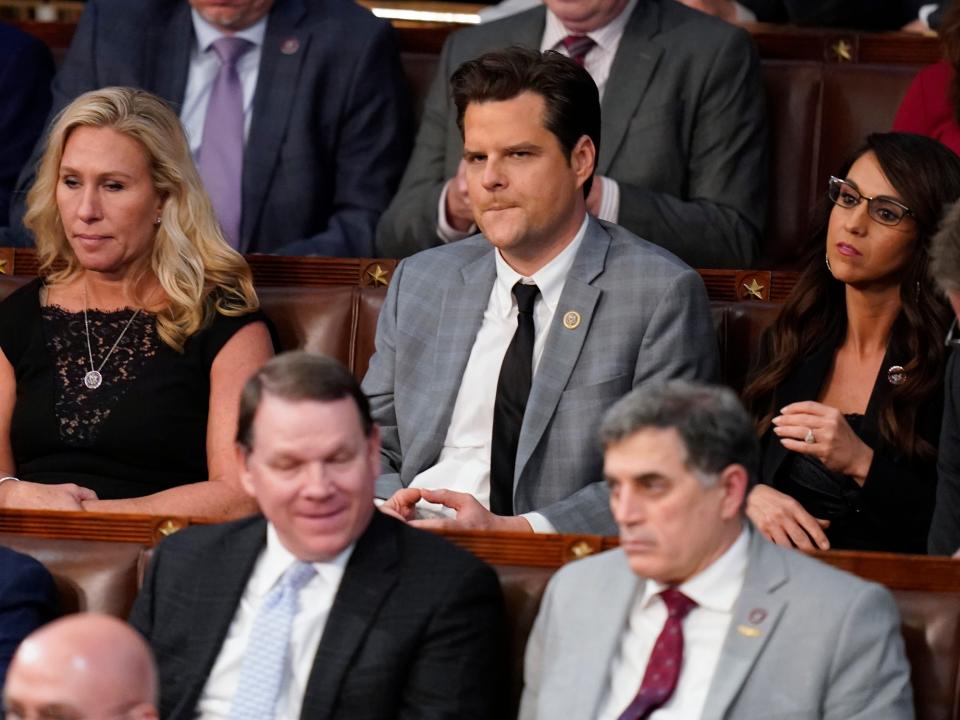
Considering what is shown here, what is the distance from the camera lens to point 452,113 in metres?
3.16

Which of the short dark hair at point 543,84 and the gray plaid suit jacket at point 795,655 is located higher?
the short dark hair at point 543,84

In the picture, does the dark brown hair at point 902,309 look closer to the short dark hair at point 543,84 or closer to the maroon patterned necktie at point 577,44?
the short dark hair at point 543,84

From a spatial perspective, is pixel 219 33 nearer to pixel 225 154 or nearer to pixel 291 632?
pixel 225 154

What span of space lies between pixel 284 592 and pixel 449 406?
0.61 meters

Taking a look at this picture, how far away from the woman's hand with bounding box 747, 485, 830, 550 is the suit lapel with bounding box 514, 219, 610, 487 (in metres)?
0.29

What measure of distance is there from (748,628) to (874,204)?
2.90 feet

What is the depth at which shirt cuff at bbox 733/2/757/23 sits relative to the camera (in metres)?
3.72

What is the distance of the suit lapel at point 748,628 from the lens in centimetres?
179

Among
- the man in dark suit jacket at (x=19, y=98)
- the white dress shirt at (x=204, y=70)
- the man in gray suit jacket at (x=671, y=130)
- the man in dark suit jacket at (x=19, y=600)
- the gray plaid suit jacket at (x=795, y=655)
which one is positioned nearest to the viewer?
the gray plaid suit jacket at (x=795, y=655)

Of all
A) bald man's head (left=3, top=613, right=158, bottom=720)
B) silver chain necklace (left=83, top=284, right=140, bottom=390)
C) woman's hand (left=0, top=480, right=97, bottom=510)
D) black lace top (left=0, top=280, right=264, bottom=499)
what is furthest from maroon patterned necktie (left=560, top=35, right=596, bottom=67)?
bald man's head (left=3, top=613, right=158, bottom=720)

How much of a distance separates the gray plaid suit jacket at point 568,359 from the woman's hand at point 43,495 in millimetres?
406

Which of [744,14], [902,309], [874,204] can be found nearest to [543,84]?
[874,204]

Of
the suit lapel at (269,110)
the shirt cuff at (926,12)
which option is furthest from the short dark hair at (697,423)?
the shirt cuff at (926,12)

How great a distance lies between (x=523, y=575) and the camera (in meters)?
2.00
